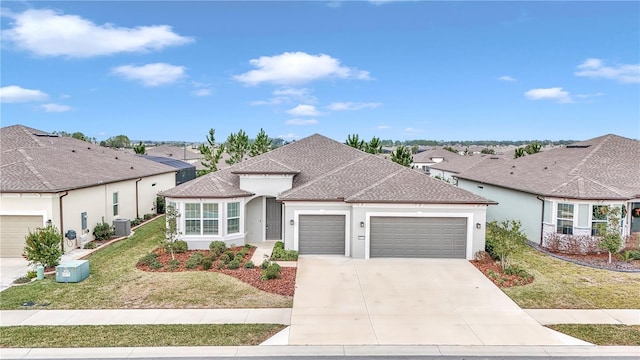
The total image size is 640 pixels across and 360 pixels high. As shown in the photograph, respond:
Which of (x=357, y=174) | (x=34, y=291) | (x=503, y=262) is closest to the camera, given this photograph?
(x=34, y=291)

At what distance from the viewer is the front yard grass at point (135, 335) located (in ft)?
28.6

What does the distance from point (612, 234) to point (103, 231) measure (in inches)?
928

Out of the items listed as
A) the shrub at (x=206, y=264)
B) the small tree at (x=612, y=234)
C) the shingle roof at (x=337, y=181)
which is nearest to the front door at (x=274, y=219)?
the shingle roof at (x=337, y=181)

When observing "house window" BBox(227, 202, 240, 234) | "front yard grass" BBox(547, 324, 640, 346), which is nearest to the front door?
"house window" BBox(227, 202, 240, 234)

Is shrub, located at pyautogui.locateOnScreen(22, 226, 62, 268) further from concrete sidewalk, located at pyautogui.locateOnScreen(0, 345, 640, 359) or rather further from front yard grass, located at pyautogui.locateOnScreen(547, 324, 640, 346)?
front yard grass, located at pyautogui.locateOnScreen(547, 324, 640, 346)

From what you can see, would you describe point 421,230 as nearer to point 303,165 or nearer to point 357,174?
point 357,174

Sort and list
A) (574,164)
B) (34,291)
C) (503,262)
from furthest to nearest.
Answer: (574,164)
(503,262)
(34,291)

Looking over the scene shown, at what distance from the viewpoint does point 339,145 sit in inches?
938

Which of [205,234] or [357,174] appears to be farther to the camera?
[357,174]

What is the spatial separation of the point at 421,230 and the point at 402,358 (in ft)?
28.9

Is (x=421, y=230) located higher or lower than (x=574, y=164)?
lower

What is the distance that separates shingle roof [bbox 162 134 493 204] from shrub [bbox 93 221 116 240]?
4.71m

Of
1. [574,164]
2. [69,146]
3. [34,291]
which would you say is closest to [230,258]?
[34,291]

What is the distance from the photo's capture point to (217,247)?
1700 centimetres
